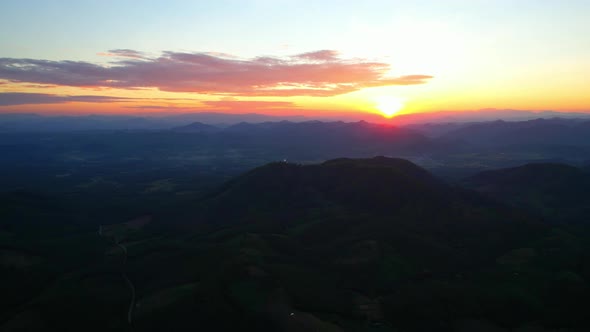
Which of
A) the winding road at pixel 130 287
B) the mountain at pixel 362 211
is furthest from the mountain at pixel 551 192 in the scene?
the winding road at pixel 130 287

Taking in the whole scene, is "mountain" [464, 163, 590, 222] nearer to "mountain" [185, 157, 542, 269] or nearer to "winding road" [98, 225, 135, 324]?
"mountain" [185, 157, 542, 269]

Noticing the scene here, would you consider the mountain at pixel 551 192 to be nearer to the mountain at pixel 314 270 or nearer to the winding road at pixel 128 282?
the mountain at pixel 314 270

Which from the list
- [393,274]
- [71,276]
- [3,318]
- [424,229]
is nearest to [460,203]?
[424,229]

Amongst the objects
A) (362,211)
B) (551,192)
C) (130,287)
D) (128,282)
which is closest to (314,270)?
(130,287)

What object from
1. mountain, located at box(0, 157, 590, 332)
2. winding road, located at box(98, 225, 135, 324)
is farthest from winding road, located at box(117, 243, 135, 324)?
mountain, located at box(0, 157, 590, 332)

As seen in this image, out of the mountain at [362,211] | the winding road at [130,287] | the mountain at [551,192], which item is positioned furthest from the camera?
the mountain at [551,192]

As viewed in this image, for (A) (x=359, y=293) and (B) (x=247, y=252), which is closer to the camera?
(A) (x=359, y=293)

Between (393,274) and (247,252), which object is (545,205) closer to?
(393,274)

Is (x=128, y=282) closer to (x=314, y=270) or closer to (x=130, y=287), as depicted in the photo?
(x=130, y=287)

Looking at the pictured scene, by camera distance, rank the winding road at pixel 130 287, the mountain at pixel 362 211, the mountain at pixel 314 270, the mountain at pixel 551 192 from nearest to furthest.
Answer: the mountain at pixel 314 270
the winding road at pixel 130 287
the mountain at pixel 362 211
the mountain at pixel 551 192
